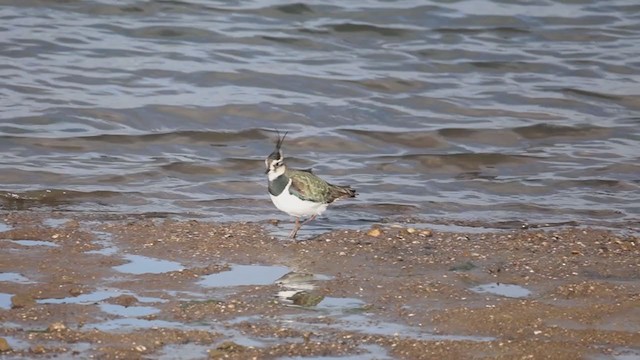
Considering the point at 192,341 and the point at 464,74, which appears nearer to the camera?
the point at 192,341

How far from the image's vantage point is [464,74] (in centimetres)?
1778

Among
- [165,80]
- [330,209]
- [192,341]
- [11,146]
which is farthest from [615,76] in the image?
[192,341]

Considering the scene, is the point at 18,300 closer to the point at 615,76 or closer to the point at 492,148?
the point at 492,148

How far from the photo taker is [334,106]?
1584 cm

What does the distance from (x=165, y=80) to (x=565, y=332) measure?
1009 centimetres

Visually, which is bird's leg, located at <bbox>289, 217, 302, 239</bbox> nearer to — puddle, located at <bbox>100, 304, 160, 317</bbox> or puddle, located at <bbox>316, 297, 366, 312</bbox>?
puddle, located at <bbox>316, 297, 366, 312</bbox>

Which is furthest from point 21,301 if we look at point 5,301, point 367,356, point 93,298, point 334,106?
point 334,106

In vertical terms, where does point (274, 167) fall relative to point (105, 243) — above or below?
above

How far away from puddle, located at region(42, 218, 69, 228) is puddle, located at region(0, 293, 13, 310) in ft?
7.29

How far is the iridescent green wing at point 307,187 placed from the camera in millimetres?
10070

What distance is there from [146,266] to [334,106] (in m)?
7.31

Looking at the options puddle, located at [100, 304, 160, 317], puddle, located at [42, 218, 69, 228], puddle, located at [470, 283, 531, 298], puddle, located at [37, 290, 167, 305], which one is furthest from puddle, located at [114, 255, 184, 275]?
puddle, located at [470, 283, 531, 298]

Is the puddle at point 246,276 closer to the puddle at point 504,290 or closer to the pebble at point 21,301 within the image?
the pebble at point 21,301

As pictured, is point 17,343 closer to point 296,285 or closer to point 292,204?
point 296,285
